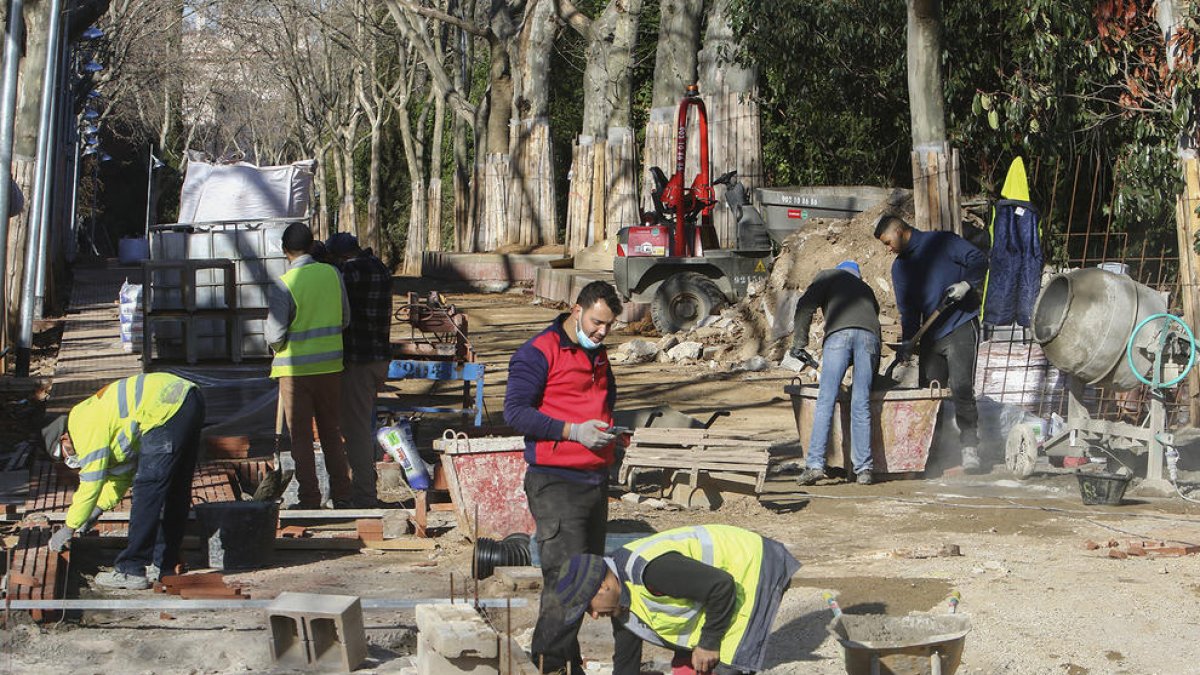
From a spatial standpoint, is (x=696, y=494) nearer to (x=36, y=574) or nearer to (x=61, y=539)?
(x=61, y=539)

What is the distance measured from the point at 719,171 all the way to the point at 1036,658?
58.7 ft

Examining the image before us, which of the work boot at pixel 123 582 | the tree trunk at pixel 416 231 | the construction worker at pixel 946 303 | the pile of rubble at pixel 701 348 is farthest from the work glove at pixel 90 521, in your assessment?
the tree trunk at pixel 416 231

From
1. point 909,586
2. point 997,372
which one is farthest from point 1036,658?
point 997,372

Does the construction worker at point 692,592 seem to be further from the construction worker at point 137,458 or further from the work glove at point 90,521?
the work glove at point 90,521

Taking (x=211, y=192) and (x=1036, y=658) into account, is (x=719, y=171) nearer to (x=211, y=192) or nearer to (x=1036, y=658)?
(x=211, y=192)

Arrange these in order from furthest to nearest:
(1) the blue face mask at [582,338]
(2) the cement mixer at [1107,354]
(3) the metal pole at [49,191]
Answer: (3) the metal pole at [49,191] → (2) the cement mixer at [1107,354] → (1) the blue face mask at [582,338]

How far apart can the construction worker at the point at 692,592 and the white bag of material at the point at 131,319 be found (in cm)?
1376

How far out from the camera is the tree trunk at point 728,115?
23.5 m

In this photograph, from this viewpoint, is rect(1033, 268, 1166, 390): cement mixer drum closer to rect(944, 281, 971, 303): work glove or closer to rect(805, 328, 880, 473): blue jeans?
rect(944, 281, 971, 303): work glove

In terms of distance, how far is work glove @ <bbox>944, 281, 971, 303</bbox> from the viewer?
1056 cm

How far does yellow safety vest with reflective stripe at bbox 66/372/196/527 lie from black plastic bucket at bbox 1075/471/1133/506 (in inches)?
214

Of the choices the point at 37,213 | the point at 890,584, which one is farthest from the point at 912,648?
the point at 37,213

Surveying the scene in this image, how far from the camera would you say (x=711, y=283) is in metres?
20.7

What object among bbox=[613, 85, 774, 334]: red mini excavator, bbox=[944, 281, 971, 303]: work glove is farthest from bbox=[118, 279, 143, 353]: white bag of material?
bbox=[944, 281, 971, 303]: work glove
